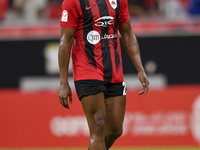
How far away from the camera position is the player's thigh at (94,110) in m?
4.36

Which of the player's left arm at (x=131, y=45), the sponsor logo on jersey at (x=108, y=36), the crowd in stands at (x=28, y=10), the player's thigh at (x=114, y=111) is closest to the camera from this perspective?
the sponsor logo on jersey at (x=108, y=36)

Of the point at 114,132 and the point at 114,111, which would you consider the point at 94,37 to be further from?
the point at 114,132

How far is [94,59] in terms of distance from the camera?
4418 millimetres

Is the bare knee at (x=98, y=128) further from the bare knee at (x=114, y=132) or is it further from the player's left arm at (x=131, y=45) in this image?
the player's left arm at (x=131, y=45)

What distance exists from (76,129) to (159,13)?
3.51 metres

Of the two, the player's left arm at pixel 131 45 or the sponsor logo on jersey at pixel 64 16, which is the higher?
the sponsor logo on jersey at pixel 64 16

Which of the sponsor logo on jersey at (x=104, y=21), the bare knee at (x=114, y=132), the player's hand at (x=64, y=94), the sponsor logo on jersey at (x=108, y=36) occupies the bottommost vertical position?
the bare knee at (x=114, y=132)

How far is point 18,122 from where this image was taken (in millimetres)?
7660

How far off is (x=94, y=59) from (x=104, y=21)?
0.41 m

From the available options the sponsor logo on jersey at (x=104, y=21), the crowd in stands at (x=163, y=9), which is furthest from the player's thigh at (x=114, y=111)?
the crowd in stands at (x=163, y=9)

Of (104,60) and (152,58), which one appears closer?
(104,60)

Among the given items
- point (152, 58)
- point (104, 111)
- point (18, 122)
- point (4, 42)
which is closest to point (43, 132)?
point (18, 122)

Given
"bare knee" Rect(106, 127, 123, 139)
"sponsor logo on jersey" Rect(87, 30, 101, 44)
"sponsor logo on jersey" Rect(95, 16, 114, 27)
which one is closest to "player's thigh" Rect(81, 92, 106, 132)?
"bare knee" Rect(106, 127, 123, 139)

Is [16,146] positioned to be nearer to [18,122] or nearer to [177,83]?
[18,122]
